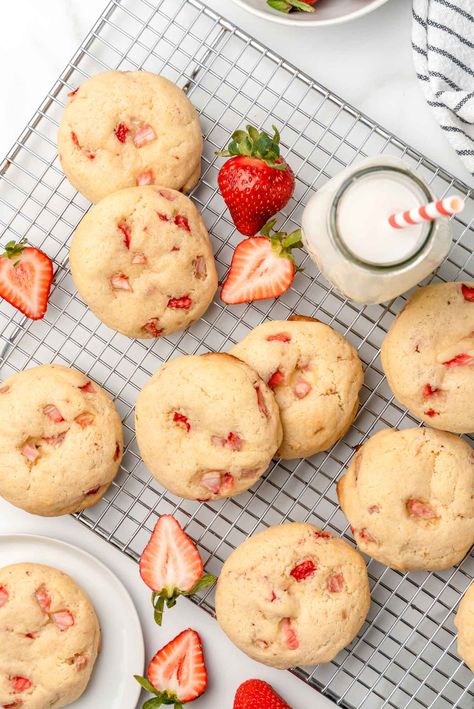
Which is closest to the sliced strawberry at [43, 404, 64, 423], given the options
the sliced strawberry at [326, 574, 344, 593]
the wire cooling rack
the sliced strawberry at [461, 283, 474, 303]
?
the wire cooling rack

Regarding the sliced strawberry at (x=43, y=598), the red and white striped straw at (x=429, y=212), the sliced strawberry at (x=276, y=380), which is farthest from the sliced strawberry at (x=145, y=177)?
the sliced strawberry at (x=43, y=598)

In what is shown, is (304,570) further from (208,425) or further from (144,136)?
(144,136)

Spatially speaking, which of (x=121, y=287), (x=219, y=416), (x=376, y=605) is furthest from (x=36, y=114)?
(x=376, y=605)

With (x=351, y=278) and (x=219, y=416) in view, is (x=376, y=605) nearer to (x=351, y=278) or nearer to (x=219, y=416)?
(x=219, y=416)

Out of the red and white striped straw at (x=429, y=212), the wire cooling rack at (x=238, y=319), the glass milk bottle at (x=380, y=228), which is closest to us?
the red and white striped straw at (x=429, y=212)

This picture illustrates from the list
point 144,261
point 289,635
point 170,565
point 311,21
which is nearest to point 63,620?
point 170,565

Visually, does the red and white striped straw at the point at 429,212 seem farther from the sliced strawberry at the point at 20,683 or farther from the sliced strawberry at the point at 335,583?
the sliced strawberry at the point at 20,683

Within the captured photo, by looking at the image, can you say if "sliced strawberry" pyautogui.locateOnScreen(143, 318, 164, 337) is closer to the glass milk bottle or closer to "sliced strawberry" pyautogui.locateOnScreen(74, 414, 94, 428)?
"sliced strawberry" pyautogui.locateOnScreen(74, 414, 94, 428)
